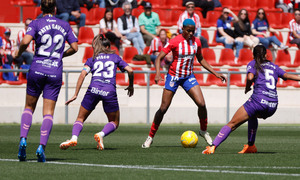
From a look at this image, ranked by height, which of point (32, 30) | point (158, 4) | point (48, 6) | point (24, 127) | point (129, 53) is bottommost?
point (129, 53)

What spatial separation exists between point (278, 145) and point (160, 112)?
2232 mm

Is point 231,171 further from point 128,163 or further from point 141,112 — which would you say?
point 141,112

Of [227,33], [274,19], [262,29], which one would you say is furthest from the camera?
[274,19]

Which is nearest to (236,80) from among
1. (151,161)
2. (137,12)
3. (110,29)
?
(110,29)

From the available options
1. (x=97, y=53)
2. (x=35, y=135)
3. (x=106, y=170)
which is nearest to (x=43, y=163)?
(x=106, y=170)

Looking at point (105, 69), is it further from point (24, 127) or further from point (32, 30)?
point (24, 127)

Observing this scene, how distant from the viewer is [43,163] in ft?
27.6

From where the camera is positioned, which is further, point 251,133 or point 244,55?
point 244,55

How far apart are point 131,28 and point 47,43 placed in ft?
44.6

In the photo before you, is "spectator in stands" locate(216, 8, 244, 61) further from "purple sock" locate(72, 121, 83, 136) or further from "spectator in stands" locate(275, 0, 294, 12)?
"purple sock" locate(72, 121, 83, 136)

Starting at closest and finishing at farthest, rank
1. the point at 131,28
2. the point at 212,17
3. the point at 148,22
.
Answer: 1. the point at 131,28
2. the point at 148,22
3. the point at 212,17

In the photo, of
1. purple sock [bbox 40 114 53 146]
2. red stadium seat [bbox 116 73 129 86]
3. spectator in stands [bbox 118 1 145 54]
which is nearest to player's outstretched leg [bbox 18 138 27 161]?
purple sock [bbox 40 114 53 146]

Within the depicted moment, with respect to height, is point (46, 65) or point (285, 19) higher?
point (46, 65)

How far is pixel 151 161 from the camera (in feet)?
29.3
